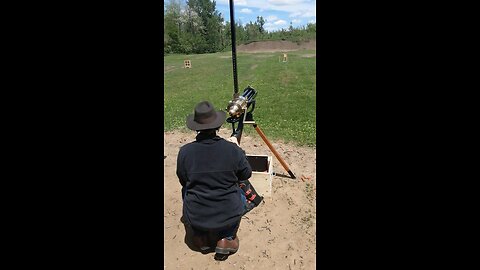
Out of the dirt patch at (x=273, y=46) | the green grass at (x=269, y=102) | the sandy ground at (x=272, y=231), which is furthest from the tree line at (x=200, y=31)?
the sandy ground at (x=272, y=231)

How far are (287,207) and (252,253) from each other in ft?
3.12

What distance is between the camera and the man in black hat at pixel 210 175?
3082mm

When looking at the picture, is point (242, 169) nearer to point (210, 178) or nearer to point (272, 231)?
point (210, 178)

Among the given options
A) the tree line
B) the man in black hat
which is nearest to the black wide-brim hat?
the man in black hat

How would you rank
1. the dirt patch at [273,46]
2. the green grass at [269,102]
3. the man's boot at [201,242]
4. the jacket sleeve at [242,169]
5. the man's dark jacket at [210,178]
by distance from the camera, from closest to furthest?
1. the man's dark jacket at [210,178]
2. the jacket sleeve at [242,169]
3. the man's boot at [201,242]
4. the green grass at [269,102]
5. the dirt patch at [273,46]

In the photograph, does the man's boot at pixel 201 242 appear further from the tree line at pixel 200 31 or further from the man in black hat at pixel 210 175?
the tree line at pixel 200 31

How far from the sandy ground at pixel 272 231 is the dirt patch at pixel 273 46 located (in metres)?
40.7

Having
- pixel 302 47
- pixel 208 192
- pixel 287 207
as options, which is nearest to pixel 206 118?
pixel 208 192

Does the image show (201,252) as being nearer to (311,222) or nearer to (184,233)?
(184,233)

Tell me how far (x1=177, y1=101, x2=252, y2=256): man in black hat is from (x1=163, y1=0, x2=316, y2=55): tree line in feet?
113

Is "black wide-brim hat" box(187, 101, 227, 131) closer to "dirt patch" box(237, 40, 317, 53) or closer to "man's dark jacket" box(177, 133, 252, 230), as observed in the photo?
"man's dark jacket" box(177, 133, 252, 230)

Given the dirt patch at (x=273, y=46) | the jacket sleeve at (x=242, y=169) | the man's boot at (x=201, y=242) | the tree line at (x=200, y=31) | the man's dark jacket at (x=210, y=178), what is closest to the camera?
the man's dark jacket at (x=210, y=178)

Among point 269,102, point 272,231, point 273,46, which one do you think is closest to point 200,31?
point 273,46

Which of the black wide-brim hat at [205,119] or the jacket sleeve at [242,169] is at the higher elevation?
the black wide-brim hat at [205,119]
